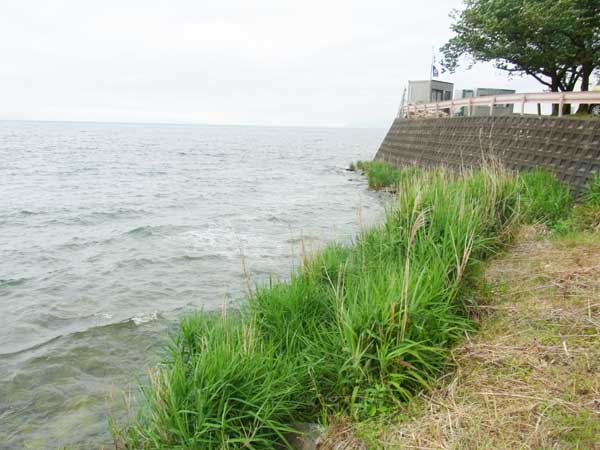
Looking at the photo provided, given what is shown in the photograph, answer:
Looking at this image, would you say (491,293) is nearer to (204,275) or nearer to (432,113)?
(204,275)

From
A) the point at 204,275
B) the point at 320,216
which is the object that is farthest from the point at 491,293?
the point at 320,216

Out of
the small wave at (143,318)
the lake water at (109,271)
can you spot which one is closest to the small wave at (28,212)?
the lake water at (109,271)

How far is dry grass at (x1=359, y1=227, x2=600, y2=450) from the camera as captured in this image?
275 centimetres

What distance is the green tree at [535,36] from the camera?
52.4 ft

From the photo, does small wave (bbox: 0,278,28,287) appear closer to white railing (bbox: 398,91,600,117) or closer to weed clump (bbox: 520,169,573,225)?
weed clump (bbox: 520,169,573,225)

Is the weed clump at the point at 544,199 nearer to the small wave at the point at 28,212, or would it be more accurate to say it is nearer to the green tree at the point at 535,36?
the green tree at the point at 535,36

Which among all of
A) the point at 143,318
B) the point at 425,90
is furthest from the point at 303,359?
the point at 425,90

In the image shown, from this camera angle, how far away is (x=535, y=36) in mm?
17641

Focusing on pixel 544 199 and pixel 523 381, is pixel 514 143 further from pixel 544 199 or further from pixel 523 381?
pixel 523 381

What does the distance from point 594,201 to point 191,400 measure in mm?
7881

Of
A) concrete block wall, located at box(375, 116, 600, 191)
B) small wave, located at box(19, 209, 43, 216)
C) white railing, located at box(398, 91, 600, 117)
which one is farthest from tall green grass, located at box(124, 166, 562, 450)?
small wave, located at box(19, 209, 43, 216)

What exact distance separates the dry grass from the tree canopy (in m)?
15.0

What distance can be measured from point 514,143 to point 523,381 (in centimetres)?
1229

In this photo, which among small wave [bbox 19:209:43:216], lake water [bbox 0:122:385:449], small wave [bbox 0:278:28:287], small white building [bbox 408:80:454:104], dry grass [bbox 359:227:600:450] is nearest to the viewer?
dry grass [bbox 359:227:600:450]
